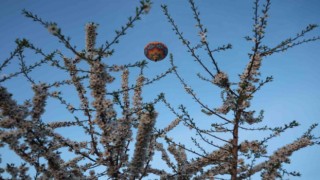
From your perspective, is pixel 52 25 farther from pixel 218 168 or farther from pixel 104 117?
pixel 218 168

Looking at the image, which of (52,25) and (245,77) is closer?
(52,25)

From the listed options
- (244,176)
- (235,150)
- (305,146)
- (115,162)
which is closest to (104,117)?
(115,162)

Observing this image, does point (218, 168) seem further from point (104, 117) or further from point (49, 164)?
point (49, 164)

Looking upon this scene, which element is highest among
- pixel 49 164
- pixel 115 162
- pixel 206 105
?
pixel 206 105

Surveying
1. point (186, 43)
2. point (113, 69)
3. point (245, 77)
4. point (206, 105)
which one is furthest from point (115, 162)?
point (245, 77)

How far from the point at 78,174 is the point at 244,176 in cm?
482

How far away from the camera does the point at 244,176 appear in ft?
26.7

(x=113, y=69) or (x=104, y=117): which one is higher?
(x=113, y=69)

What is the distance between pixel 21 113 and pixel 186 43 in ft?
15.5

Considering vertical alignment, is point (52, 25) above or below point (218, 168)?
above

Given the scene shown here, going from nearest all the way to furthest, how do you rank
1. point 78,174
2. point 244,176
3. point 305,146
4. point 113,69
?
point 78,174, point 113,69, point 305,146, point 244,176

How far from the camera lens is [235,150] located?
7.85m

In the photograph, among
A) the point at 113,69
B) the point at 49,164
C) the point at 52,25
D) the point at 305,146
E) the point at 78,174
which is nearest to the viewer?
the point at 52,25

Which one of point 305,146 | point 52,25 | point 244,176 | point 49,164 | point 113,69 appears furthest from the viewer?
point 244,176
